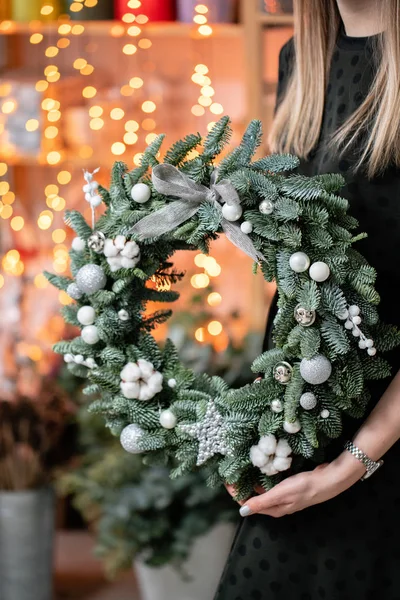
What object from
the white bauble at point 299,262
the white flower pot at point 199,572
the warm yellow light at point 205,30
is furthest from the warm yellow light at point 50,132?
the white bauble at point 299,262

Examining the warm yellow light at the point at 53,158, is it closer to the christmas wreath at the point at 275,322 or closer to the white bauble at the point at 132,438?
the christmas wreath at the point at 275,322

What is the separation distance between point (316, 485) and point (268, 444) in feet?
0.22

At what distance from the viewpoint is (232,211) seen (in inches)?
32.0

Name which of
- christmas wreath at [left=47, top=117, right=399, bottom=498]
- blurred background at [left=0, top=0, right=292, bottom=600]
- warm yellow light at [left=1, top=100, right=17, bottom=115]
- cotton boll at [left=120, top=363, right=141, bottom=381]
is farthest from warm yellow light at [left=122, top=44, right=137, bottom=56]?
cotton boll at [left=120, top=363, right=141, bottom=381]

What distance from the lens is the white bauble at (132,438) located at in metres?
0.92

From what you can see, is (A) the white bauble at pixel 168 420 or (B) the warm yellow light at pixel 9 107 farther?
(B) the warm yellow light at pixel 9 107

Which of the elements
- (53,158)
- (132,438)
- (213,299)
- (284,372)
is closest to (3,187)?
(53,158)

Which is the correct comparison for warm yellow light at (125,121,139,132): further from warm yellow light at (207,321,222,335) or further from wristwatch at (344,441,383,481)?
wristwatch at (344,441,383,481)

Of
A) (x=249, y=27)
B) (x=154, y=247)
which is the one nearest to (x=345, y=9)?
(x=154, y=247)

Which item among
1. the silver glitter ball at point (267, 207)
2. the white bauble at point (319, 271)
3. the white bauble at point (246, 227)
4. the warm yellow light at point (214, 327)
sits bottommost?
the warm yellow light at point (214, 327)

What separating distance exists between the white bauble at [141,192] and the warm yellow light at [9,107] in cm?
141

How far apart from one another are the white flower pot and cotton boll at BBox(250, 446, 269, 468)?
101 centimetres

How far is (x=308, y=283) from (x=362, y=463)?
0.68ft

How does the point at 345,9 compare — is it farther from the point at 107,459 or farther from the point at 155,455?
the point at 107,459
